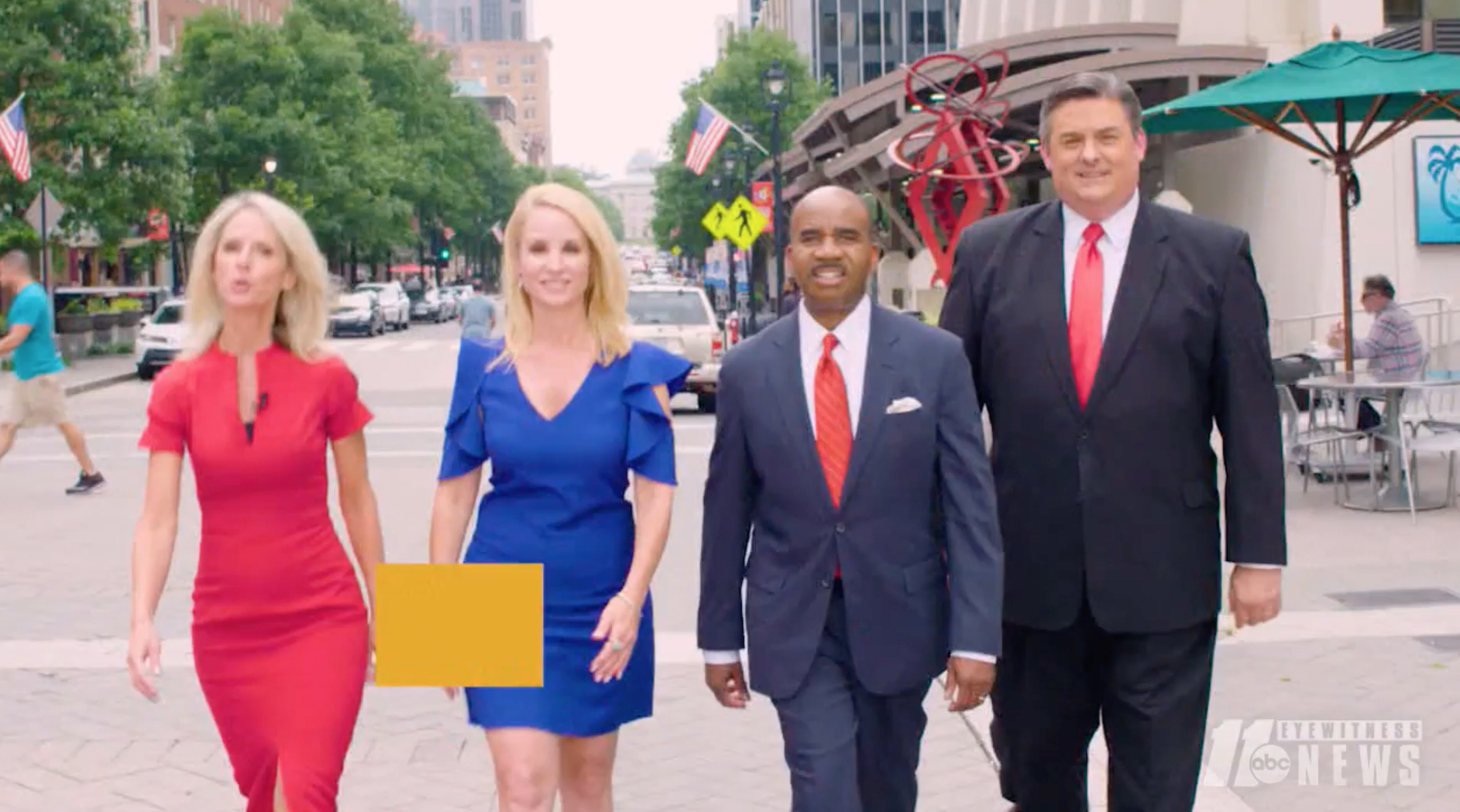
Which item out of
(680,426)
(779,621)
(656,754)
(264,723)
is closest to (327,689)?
(264,723)

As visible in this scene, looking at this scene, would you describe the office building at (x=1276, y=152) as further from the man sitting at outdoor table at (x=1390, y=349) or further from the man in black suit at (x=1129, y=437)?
the man in black suit at (x=1129, y=437)

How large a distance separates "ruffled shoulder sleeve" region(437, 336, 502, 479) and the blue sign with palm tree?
22319 millimetres

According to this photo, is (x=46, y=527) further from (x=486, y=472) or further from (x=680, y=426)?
(x=680, y=426)

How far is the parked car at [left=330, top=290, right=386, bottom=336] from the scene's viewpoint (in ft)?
165

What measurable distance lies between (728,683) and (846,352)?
804mm

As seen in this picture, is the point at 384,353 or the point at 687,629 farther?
the point at 384,353

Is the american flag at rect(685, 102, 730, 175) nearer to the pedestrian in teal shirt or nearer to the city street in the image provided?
the pedestrian in teal shirt

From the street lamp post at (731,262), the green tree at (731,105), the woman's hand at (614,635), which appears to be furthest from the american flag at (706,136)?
the woman's hand at (614,635)

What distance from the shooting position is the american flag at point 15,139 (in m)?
30.2

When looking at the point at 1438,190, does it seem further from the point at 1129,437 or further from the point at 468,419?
the point at 468,419

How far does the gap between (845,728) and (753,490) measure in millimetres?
576

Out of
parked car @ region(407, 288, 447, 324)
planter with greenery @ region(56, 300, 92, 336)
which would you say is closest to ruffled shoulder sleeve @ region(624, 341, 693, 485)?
planter with greenery @ region(56, 300, 92, 336)

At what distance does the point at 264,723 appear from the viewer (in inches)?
155

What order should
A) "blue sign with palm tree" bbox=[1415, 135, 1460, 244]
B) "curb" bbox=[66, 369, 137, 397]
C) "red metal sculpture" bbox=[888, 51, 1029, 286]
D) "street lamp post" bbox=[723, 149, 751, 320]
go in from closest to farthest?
1. "blue sign with palm tree" bbox=[1415, 135, 1460, 244]
2. "red metal sculpture" bbox=[888, 51, 1029, 286]
3. "curb" bbox=[66, 369, 137, 397]
4. "street lamp post" bbox=[723, 149, 751, 320]
